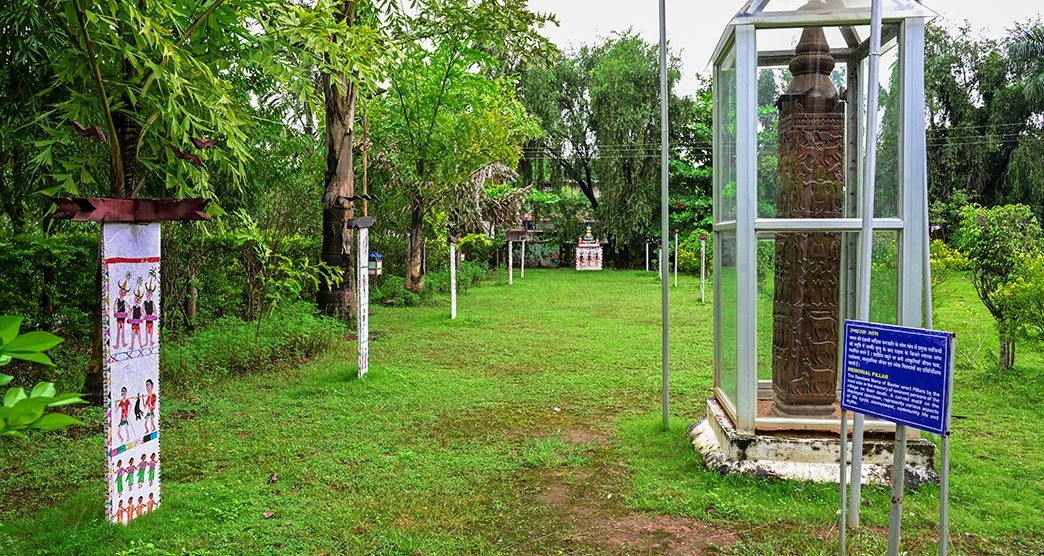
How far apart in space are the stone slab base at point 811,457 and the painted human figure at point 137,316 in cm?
337

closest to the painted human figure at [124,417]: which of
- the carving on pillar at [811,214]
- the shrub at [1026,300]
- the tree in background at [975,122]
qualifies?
the carving on pillar at [811,214]

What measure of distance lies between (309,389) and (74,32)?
3.48 meters

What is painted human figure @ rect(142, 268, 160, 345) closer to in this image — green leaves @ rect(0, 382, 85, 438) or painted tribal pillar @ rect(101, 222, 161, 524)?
painted tribal pillar @ rect(101, 222, 161, 524)

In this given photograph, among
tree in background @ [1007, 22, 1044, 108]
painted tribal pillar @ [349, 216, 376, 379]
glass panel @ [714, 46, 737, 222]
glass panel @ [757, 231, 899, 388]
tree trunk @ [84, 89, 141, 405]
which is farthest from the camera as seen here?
tree in background @ [1007, 22, 1044, 108]

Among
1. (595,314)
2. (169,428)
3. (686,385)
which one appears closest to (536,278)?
(595,314)

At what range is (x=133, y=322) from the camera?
3693mm

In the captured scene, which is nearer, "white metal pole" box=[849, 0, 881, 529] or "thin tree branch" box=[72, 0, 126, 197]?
"white metal pole" box=[849, 0, 881, 529]

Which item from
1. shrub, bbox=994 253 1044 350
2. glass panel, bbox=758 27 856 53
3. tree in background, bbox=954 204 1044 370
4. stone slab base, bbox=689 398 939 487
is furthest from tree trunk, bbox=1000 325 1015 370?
glass panel, bbox=758 27 856 53

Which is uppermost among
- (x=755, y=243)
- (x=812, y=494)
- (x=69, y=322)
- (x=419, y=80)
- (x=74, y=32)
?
(x=419, y=80)

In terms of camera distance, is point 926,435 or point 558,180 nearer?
point 926,435

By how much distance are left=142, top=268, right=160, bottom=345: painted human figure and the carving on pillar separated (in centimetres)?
373

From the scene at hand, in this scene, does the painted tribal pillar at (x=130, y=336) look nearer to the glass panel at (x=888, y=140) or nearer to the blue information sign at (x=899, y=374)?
the blue information sign at (x=899, y=374)

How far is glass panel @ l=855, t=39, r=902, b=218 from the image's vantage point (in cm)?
446

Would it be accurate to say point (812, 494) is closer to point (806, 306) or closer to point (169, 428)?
point (806, 306)
